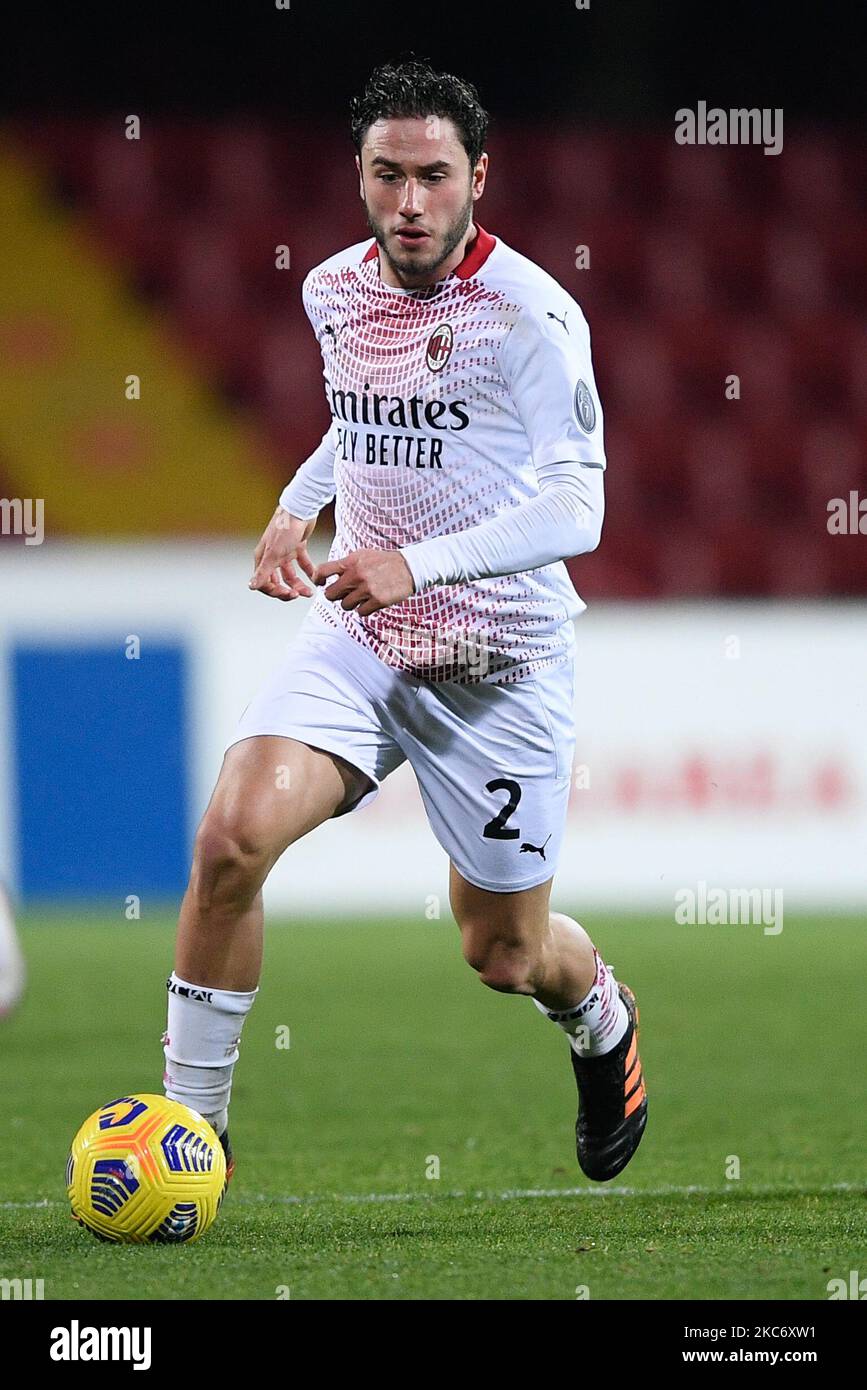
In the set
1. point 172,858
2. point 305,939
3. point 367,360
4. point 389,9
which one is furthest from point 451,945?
point 389,9

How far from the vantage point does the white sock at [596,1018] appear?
4.11 m

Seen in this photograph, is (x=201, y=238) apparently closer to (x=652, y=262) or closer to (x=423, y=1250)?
(x=652, y=262)

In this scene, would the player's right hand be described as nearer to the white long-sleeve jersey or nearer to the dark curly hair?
the white long-sleeve jersey

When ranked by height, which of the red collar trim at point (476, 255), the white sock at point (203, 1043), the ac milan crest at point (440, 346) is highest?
the red collar trim at point (476, 255)

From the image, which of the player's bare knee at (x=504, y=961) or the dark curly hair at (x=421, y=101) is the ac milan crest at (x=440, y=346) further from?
the player's bare knee at (x=504, y=961)

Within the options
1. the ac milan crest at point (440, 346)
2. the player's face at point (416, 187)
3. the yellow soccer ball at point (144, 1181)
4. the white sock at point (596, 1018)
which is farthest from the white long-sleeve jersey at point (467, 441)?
the yellow soccer ball at point (144, 1181)

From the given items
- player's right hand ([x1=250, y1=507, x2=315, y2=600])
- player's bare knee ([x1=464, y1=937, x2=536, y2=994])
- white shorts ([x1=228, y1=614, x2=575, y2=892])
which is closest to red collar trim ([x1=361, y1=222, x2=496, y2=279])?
player's right hand ([x1=250, y1=507, x2=315, y2=600])

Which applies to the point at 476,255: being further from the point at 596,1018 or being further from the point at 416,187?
the point at 596,1018

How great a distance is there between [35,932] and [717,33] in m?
6.47

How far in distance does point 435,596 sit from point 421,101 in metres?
0.89

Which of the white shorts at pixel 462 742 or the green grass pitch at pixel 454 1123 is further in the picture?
the white shorts at pixel 462 742

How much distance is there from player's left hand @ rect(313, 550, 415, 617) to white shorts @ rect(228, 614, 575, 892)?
48 centimetres

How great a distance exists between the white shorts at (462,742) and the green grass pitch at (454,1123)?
26.6 inches

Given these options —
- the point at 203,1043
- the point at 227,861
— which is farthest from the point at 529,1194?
the point at 227,861
